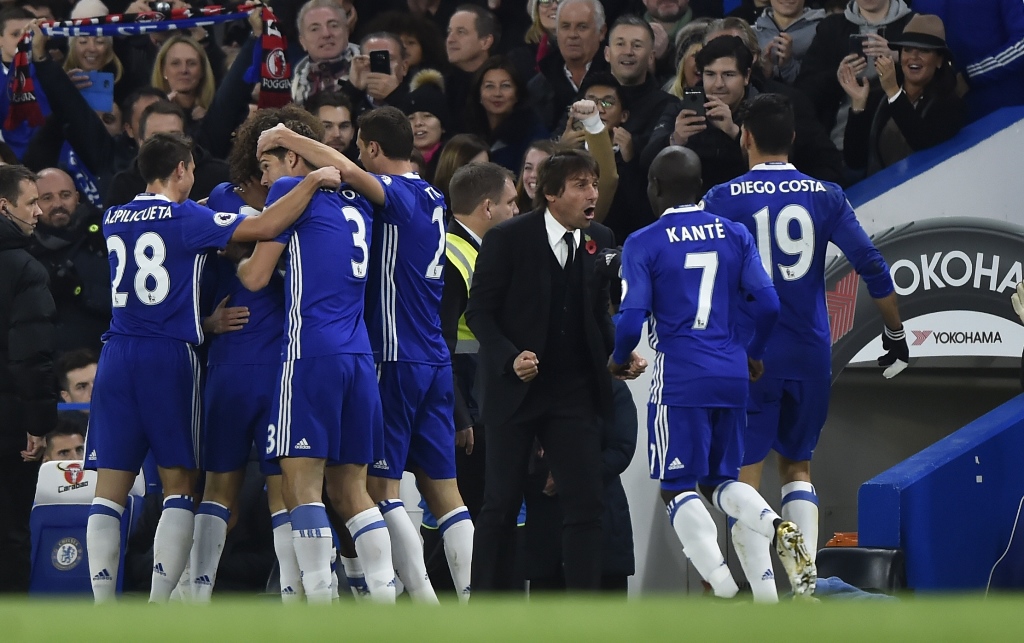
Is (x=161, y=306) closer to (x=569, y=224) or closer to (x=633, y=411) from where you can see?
(x=569, y=224)

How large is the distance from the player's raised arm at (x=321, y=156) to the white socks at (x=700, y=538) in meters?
1.90

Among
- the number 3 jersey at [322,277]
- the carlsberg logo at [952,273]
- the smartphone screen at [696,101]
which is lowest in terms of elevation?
the number 3 jersey at [322,277]

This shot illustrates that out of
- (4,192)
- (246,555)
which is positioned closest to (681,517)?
(246,555)

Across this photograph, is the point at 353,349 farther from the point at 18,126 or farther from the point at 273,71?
the point at 18,126

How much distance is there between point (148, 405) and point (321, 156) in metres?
1.37

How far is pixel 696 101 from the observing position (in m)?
9.52

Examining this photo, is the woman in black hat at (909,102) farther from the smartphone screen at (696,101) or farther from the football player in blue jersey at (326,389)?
the football player in blue jersey at (326,389)

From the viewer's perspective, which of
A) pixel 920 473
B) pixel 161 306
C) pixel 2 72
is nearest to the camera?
pixel 161 306

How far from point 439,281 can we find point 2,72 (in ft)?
19.2

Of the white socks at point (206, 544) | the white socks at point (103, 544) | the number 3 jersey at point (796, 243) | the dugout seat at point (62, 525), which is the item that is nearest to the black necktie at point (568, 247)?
the number 3 jersey at point (796, 243)

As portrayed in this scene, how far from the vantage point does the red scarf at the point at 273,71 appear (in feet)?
35.4

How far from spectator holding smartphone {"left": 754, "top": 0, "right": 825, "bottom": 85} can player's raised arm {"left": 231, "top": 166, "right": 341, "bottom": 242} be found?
4.47 m

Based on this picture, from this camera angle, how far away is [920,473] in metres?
8.38

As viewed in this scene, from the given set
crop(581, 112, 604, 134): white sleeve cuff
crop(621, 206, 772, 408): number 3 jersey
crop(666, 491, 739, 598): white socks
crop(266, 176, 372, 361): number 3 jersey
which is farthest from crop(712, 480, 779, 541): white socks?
crop(581, 112, 604, 134): white sleeve cuff
